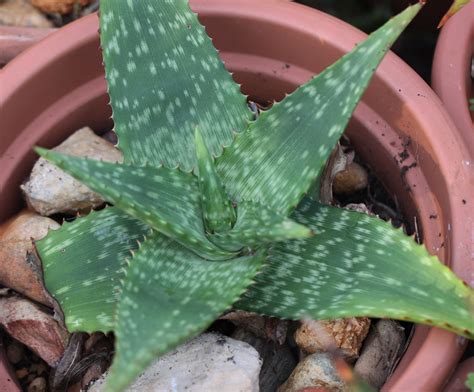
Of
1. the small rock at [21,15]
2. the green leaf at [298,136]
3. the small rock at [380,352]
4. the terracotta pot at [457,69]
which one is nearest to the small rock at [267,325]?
the small rock at [380,352]

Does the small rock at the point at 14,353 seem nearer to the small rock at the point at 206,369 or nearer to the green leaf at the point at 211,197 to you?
the small rock at the point at 206,369

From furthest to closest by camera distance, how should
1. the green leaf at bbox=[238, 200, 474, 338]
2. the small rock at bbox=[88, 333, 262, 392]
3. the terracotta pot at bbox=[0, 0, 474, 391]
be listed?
1. the terracotta pot at bbox=[0, 0, 474, 391]
2. the small rock at bbox=[88, 333, 262, 392]
3. the green leaf at bbox=[238, 200, 474, 338]

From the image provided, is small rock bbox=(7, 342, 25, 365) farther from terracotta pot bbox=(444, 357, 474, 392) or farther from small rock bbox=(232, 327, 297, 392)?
terracotta pot bbox=(444, 357, 474, 392)

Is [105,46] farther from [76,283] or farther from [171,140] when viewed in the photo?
[76,283]

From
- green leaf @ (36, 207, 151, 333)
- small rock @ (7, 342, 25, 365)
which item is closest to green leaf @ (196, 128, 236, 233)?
green leaf @ (36, 207, 151, 333)

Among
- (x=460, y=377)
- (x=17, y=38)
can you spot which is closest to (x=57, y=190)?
(x=17, y=38)

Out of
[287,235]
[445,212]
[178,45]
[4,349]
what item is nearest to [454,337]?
[445,212]
